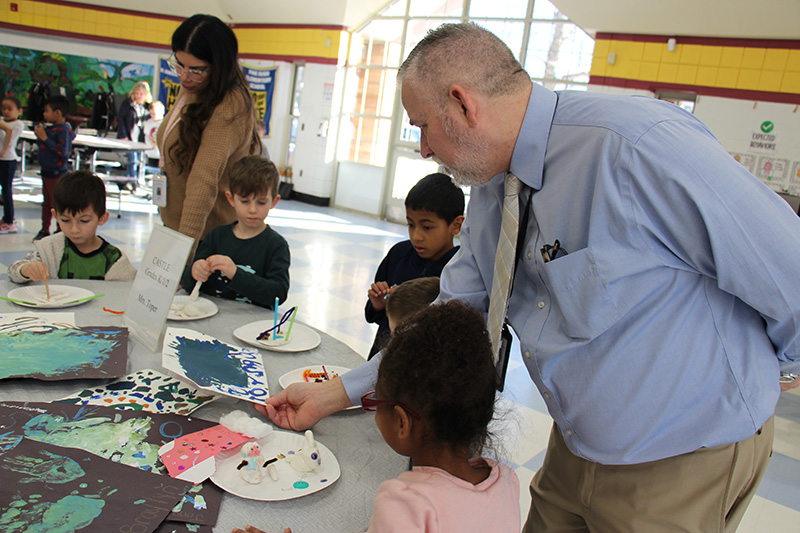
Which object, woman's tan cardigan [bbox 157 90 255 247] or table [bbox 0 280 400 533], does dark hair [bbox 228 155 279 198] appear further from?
table [bbox 0 280 400 533]

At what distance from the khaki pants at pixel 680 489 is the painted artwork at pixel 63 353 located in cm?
98

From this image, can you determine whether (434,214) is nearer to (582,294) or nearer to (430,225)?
(430,225)

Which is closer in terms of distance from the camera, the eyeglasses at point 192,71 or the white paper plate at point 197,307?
the white paper plate at point 197,307

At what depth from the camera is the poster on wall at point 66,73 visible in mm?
10328

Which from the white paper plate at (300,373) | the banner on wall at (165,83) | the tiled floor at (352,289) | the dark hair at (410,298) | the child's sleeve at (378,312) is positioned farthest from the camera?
the banner on wall at (165,83)

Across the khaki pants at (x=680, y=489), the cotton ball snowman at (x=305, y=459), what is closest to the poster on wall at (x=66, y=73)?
the cotton ball snowman at (x=305, y=459)

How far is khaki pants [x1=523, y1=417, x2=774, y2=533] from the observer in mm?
964

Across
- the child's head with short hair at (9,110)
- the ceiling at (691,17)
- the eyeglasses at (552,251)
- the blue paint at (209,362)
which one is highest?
the ceiling at (691,17)

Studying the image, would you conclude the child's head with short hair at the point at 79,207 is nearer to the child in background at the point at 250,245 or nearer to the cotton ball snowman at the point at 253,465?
the child in background at the point at 250,245

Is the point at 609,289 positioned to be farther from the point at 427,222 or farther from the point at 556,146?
the point at 427,222

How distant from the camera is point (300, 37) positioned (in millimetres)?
9641

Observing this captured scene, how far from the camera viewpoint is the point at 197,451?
98cm

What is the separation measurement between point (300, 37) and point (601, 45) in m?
5.01

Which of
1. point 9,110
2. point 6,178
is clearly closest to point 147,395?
point 6,178
